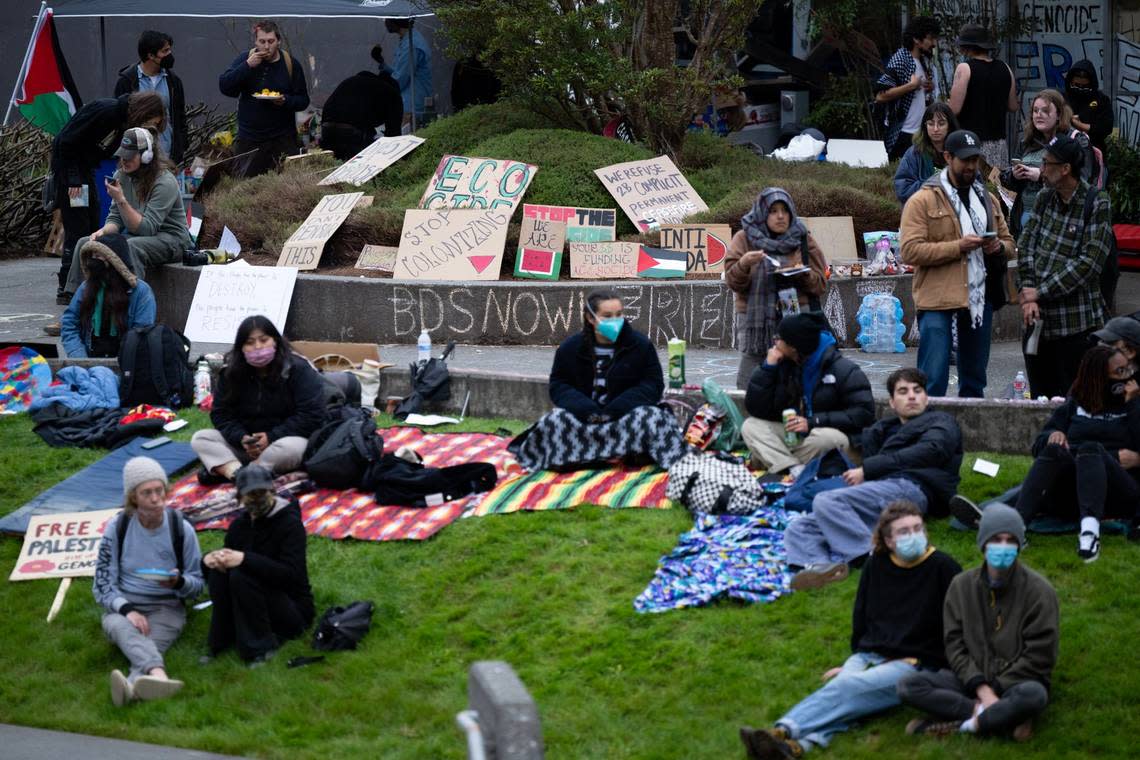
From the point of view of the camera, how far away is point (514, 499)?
369 inches

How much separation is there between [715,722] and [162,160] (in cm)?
802

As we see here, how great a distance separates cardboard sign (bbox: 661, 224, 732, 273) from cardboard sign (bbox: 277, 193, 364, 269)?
2.93 meters

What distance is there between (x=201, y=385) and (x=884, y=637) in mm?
6141

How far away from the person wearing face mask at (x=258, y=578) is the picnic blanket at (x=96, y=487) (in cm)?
203

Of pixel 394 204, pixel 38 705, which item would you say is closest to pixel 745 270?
pixel 38 705

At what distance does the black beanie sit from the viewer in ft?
29.8

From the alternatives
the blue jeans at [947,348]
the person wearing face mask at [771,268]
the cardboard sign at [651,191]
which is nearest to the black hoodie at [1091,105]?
the cardboard sign at [651,191]

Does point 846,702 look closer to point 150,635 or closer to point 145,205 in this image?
point 150,635

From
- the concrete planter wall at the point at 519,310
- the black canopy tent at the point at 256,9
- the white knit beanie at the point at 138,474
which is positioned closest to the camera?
the white knit beanie at the point at 138,474

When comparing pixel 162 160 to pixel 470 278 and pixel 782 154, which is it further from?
pixel 782 154

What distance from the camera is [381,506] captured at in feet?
31.3

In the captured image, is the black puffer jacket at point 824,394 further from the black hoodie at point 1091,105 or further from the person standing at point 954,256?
the black hoodie at point 1091,105

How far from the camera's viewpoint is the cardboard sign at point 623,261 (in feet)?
44.4

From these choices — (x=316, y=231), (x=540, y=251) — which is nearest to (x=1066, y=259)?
(x=540, y=251)
